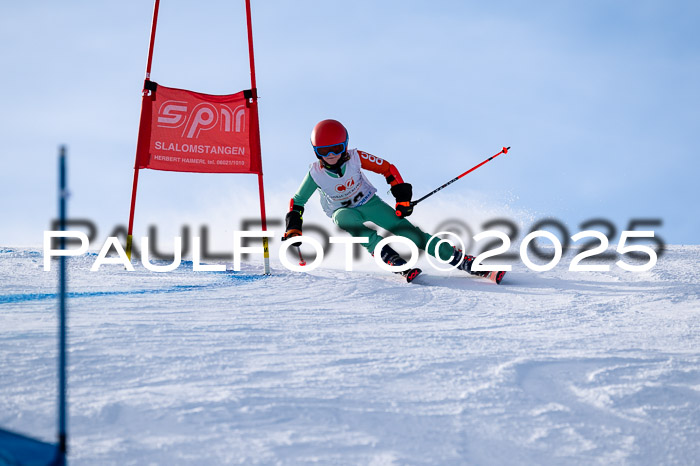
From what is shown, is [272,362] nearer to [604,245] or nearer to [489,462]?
[489,462]

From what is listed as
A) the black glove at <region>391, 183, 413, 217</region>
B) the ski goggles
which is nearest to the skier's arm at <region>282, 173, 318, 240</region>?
the ski goggles

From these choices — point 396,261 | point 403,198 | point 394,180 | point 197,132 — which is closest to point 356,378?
point 396,261

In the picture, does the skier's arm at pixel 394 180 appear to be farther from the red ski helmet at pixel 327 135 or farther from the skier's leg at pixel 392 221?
the red ski helmet at pixel 327 135

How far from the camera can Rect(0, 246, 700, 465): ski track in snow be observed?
5.18ft

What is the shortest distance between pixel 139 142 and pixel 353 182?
6.37ft

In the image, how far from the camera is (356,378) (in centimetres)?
201

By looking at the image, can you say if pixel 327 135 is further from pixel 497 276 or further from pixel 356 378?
pixel 356 378

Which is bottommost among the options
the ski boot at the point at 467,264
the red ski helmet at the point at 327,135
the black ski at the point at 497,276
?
the black ski at the point at 497,276

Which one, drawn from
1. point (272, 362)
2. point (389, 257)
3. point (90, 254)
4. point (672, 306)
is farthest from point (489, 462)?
point (90, 254)

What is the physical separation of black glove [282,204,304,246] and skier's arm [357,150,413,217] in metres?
0.64

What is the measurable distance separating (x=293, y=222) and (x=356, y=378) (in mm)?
2835

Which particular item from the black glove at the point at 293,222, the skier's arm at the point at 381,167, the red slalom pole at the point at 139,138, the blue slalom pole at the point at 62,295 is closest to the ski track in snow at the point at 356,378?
the blue slalom pole at the point at 62,295

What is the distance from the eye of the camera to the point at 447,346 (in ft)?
8.05

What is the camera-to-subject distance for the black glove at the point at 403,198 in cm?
468
